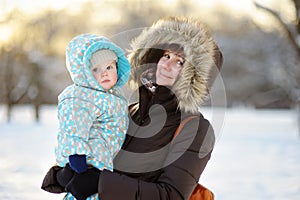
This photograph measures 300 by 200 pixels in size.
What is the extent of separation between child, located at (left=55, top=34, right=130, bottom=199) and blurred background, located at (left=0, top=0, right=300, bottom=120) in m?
1.03

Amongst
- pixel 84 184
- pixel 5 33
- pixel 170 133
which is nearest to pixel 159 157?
pixel 170 133

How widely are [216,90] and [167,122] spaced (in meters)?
0.81

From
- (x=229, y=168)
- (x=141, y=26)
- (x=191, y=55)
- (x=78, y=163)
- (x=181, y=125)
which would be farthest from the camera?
(x=141, y=26)

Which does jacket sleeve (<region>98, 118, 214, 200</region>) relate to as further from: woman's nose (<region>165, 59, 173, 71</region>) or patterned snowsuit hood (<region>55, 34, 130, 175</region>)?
woman's nose (<region>165, 59, 173, 71</region>)

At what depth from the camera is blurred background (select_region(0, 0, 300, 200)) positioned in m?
5.04

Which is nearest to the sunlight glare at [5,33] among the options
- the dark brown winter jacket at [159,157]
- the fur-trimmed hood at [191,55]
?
the fur-trimmed hood at [191,55]

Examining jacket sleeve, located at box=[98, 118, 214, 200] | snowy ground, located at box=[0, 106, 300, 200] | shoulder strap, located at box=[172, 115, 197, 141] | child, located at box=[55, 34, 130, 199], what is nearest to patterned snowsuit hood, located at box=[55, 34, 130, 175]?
child, located at box=[55, 34, 130, 199]

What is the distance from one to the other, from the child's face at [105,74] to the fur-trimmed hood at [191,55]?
271 millimetres

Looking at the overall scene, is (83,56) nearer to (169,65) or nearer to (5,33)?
(169,65)

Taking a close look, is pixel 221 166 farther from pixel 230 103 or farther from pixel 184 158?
pixel 230 103

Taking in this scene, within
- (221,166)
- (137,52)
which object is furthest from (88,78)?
(221,166)

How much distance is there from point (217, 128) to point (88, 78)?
83 cm

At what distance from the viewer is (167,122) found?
1.76 metres

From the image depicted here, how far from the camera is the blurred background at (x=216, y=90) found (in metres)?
5.04
